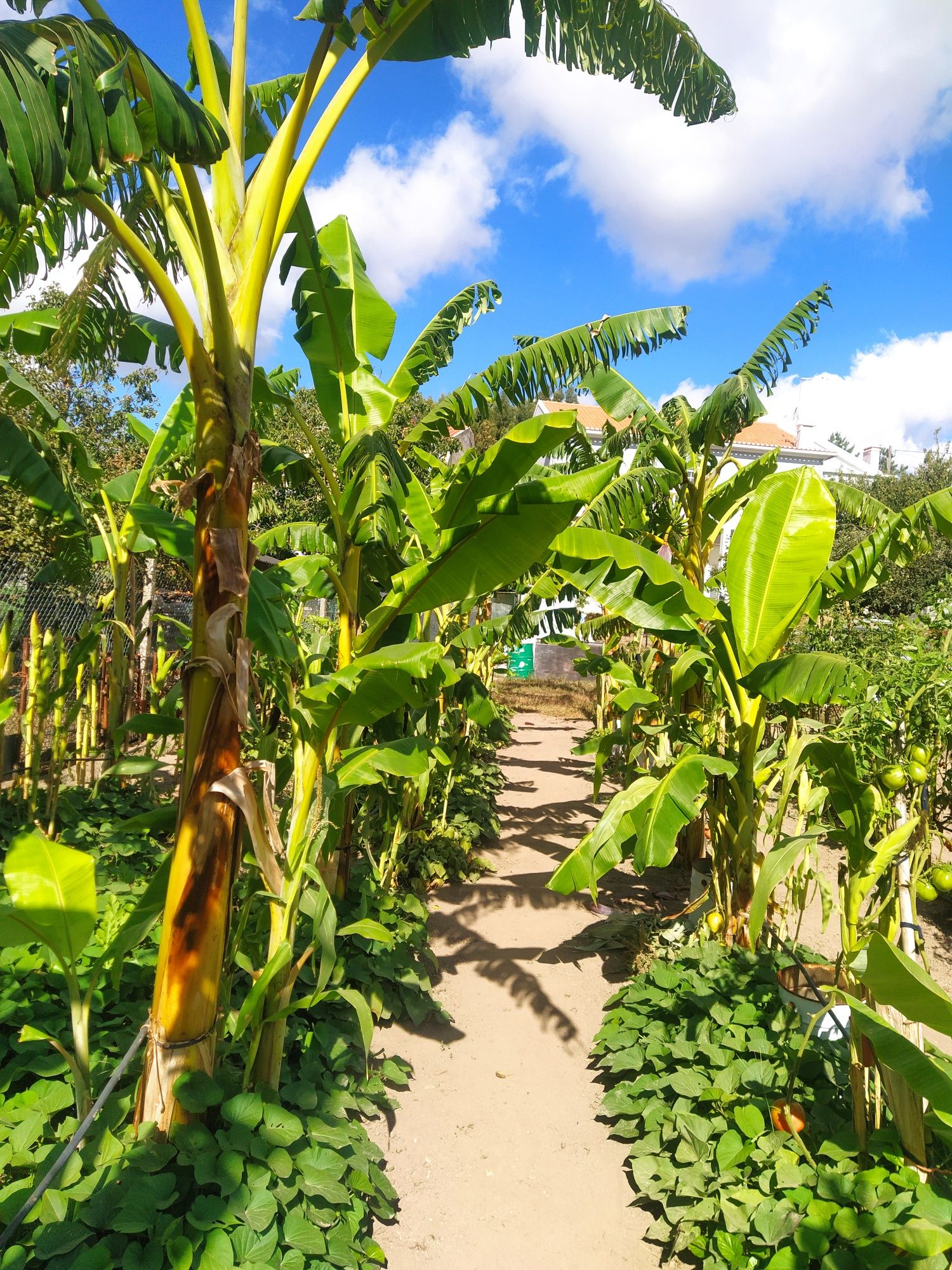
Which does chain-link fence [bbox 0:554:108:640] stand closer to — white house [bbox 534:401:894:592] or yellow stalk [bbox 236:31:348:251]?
yellow stalk [bbox 236:31:348:251]

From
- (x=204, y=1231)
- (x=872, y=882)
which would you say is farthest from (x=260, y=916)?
(x=872, y=882)

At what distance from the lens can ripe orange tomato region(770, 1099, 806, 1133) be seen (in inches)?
104

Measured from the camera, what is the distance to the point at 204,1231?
1984 millimetres

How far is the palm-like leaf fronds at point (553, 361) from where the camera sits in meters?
4.99

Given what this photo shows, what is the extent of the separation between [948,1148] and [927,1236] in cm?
68

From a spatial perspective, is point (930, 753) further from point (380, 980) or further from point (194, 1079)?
point (380, 980)

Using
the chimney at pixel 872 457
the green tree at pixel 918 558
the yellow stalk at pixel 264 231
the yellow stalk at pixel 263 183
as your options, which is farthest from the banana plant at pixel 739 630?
the chimney at pixel 872 457

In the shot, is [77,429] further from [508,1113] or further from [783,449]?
[783,449]

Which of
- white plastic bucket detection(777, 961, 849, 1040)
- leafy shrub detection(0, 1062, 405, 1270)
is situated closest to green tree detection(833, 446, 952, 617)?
white plastic bucket detection(777, 961, 849, 1040)

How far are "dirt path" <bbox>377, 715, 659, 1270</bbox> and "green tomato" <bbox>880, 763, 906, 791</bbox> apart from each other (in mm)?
1978

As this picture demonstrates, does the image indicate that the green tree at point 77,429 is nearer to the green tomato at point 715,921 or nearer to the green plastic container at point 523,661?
the green tomato at point 715,921

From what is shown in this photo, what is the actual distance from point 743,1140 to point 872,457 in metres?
39.9

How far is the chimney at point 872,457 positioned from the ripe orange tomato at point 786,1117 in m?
39.1

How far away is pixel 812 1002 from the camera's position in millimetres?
3236
